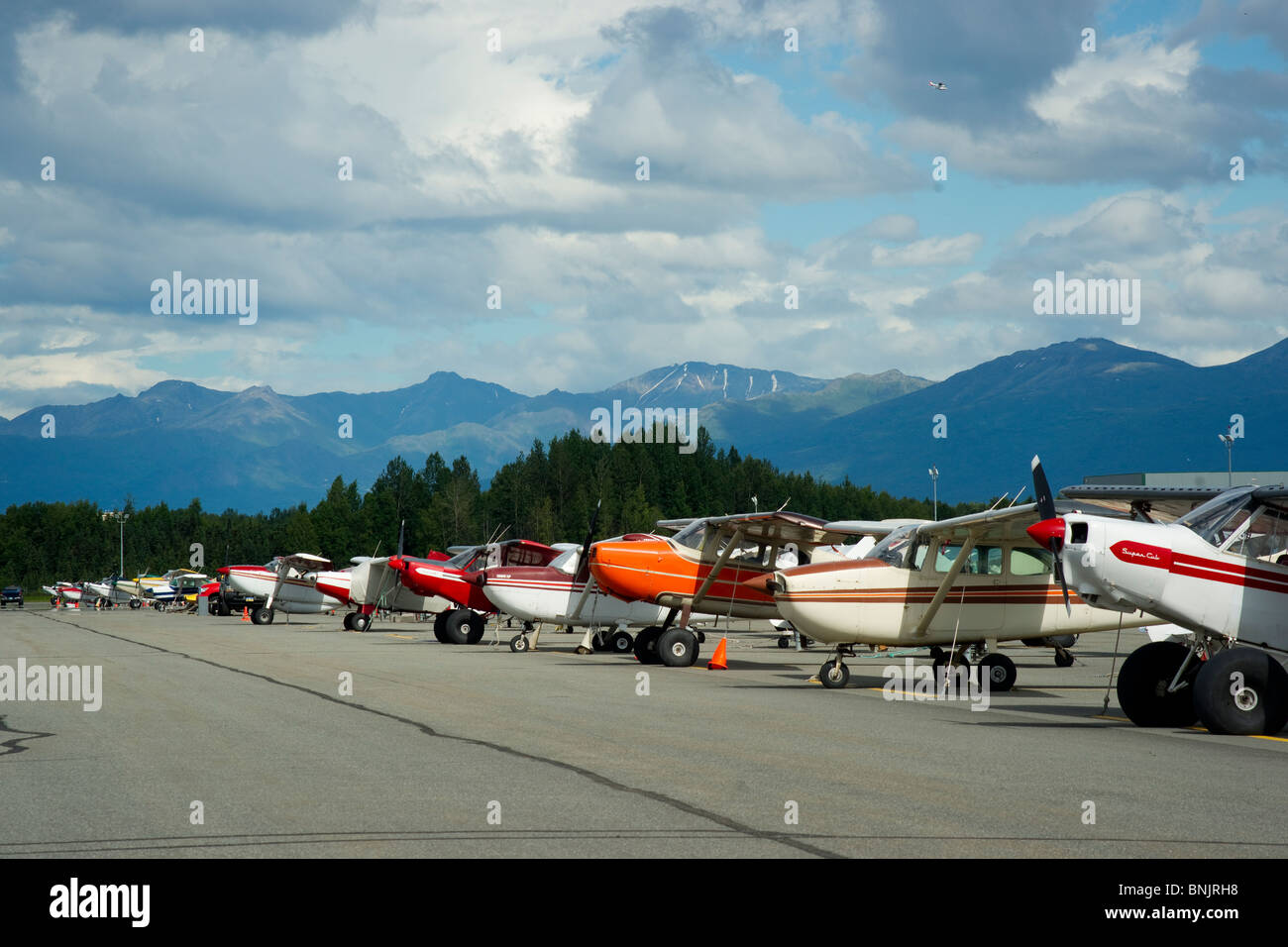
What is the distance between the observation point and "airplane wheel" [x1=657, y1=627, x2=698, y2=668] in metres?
24.0

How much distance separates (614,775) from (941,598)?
10.4 m

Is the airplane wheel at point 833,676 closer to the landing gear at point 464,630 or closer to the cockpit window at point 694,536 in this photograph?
the cockpit window at point 694,536

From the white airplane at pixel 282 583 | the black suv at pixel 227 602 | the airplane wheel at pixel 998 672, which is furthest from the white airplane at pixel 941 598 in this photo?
the black suv at pixel 227 602

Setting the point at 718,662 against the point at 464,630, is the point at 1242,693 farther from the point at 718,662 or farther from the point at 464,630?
the point at 464,630

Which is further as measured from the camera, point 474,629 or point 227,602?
point 227,602

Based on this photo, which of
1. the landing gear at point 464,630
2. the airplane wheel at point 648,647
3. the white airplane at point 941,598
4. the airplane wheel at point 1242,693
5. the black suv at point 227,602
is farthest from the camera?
the black suv at point 227,602

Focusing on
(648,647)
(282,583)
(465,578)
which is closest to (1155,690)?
(648,647)

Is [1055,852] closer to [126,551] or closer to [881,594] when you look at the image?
[881,594]

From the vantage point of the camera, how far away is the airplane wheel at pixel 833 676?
750 inches

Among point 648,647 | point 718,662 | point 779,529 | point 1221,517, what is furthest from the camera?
point 648,647

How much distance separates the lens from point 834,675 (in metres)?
19.1

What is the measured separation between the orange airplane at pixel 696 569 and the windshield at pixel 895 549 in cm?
338
